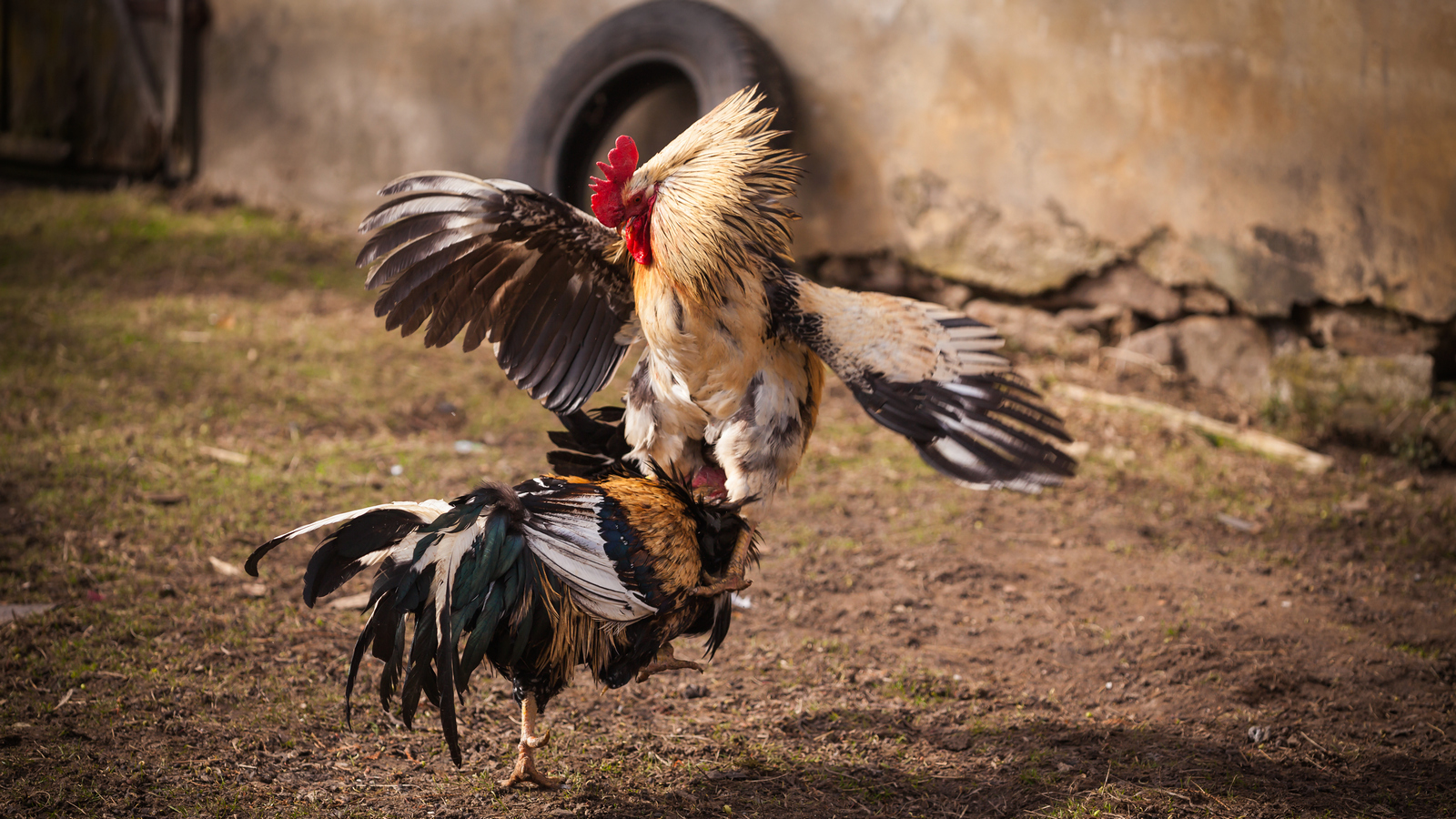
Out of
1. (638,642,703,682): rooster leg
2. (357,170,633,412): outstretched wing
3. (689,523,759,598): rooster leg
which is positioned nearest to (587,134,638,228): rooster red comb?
(357,170,633,412): outstretched wing

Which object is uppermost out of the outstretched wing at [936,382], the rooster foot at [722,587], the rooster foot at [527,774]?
the outstretched wing at [936,382]

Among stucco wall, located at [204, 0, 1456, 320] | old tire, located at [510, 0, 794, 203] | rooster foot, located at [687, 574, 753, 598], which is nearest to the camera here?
rooster foot, located at [687, 574, 753, 598]

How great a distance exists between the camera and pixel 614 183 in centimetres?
307

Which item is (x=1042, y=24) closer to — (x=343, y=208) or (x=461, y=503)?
(x=461, y=503)

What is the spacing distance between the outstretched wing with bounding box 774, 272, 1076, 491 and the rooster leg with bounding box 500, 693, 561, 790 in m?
1.35

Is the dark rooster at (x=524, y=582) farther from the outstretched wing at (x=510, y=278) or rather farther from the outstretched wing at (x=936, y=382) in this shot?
the outstretched wing at (x=936, y=382)

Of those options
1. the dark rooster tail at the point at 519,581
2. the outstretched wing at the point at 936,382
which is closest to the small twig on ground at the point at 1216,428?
the outstretched wing at the point at 936,382

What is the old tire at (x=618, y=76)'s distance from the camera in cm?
671

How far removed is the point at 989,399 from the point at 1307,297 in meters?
4.01

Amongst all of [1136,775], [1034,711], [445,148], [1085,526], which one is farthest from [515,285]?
[445,148]

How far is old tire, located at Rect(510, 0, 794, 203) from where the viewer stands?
6707 millimetres

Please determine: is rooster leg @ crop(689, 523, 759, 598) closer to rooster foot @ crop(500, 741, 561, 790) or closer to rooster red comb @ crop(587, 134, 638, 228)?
rooster foot @ crop(500, 741, 561, 790)

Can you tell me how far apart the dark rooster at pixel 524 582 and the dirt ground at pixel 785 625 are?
16.4 inches

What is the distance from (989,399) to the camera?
9.82 feet
